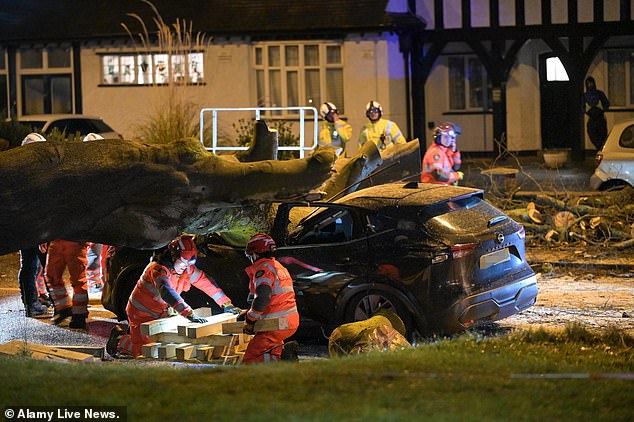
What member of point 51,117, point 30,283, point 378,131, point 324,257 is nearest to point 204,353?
point 324,257

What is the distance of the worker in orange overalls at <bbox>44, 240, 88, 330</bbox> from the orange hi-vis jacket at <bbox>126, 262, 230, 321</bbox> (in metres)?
2.45

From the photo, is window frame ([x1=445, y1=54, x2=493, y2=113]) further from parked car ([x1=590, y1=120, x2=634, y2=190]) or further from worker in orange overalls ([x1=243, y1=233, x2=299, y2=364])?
worker in orange overalls ([x1=243, y1=233, x2=299, y2=364])

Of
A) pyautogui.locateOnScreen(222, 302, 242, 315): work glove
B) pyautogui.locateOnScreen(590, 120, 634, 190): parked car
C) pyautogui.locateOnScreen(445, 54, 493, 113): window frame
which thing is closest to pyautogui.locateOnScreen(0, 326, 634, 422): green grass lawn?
pyautogui.locateOnScreen(222, 302, 242, 315): work glove

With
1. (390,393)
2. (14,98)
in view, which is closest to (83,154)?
(390,393)

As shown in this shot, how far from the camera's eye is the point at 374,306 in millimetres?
11281

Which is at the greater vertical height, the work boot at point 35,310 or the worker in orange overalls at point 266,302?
the worker in orange overalls at point 266,302

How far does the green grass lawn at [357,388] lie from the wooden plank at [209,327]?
2.10m

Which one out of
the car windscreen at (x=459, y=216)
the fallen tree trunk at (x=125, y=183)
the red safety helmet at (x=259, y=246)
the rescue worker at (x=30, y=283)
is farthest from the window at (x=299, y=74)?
the fallen tree trunk at (x=125, y=183)

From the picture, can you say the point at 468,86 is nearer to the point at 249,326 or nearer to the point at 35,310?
the point at 35,310

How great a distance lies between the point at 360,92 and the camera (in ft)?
95.9

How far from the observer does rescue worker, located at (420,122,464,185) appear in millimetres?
15906

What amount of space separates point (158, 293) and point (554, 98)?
2288cm

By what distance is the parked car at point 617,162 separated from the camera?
62.4 ft

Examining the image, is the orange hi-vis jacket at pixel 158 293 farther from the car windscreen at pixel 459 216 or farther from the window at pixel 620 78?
the window at pixel 620 78
